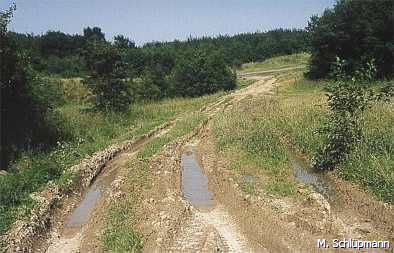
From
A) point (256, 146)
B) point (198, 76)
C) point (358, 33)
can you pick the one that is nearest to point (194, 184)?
point (256, 146)

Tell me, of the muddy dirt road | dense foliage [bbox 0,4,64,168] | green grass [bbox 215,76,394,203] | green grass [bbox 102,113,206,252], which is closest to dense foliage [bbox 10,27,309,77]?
green grass [bbox 215,76,394,203]

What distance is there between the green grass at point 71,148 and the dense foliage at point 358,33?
31.1ft

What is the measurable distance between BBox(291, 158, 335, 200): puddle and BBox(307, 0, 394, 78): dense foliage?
16.7 meters

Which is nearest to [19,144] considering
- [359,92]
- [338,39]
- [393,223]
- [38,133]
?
[38,133]

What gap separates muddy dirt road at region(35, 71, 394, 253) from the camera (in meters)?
8.34

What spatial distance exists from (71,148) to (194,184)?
5693mm

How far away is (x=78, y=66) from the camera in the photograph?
163 ft

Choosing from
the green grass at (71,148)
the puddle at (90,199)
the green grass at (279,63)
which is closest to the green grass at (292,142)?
the puddle at (90,199)

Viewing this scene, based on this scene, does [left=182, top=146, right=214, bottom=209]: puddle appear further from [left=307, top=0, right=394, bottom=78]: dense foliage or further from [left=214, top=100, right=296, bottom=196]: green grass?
[left=307, top=0, right=394, bottom=78]: dense foliage

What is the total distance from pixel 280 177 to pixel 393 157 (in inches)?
107

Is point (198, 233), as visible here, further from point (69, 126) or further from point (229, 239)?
point (69, 126)

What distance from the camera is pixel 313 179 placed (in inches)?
470

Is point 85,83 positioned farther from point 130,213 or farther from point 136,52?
point 136,52

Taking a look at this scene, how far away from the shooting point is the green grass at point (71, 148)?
35.4ft
